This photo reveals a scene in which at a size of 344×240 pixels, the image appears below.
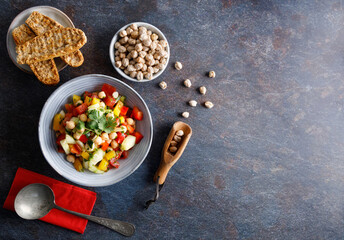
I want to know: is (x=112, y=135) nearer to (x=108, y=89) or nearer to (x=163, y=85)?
(x=108, y=89)

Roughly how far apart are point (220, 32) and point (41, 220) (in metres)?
2.17

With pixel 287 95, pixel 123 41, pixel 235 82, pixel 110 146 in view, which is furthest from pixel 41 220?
pixel 287 95

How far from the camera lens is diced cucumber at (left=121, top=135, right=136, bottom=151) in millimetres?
2236

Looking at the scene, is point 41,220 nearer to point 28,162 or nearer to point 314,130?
point 28,162

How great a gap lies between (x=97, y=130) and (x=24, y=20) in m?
1.03

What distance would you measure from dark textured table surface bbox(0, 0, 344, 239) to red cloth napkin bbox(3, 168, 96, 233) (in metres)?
0.07

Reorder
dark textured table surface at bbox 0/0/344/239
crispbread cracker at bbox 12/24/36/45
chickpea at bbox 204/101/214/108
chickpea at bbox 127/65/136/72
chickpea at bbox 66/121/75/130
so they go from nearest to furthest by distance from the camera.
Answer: chickpea at bbox 66/121/75/130
crispbread cracker at bbox 12/24/36/45
chickpea at bbox 127/65/136/72
dark textured table surface at bbox 0/0/344/239
chickpea at bbox 204/101/214/108

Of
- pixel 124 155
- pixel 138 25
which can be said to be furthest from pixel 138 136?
pixel 138 25

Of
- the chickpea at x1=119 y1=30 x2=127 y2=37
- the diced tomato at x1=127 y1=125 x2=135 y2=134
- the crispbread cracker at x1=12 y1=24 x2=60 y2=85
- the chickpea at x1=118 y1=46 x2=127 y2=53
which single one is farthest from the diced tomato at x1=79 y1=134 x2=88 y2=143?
the chickpea at x1=119 y1=30 x2=127 y2=37

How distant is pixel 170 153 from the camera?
245 centimetres

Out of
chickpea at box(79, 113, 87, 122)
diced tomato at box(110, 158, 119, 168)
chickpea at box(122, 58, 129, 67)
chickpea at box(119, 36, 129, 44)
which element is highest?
chickpea at box(119, 36, 129, 44)

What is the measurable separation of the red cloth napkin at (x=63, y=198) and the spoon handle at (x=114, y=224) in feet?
0.29

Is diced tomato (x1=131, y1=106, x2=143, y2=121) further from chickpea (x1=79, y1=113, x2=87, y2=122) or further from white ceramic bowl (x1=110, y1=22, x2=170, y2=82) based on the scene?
chickpea (x1=79, y1=113, x2=87, y2=122)

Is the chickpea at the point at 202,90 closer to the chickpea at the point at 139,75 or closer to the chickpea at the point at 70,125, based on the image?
the chickpea at the point at 139,75
